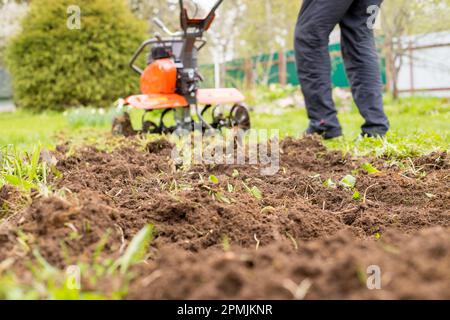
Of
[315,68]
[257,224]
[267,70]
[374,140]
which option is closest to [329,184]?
[257,224]

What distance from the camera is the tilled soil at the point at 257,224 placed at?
0.91m

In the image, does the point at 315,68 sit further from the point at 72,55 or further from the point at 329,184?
the point at 72,55

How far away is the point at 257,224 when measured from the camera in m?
1.60

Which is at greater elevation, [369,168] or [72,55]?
[72,55]

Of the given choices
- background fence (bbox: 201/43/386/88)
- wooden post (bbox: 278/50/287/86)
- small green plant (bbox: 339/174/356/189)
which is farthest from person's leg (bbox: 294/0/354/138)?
wooden post (bbox: 278/50/287/86)

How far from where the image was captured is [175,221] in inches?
66.0

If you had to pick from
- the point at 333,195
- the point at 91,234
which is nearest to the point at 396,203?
the point at 333,195

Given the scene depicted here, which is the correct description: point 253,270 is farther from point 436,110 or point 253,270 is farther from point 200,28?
point 436,110

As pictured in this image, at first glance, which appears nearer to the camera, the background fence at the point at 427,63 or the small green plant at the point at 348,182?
the small green plant at the point at 348,182

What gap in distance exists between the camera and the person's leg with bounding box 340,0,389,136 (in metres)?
3.80

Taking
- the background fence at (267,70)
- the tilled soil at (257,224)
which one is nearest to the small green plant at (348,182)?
the tilled soil at (257,224)

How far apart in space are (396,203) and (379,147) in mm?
1019

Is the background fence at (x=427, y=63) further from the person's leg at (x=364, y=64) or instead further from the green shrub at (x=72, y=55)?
the green shrub at (x=72, y=55)

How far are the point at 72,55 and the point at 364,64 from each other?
845 cm
